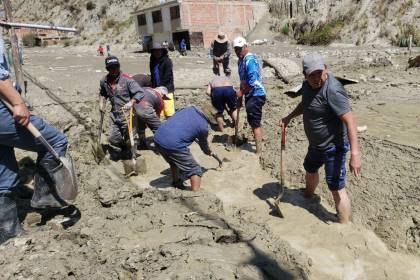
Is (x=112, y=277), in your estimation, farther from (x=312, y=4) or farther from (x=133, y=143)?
(x=312, y=4)

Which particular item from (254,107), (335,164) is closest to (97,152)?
(254,107)

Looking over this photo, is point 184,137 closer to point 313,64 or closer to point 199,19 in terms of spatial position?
point 313,64

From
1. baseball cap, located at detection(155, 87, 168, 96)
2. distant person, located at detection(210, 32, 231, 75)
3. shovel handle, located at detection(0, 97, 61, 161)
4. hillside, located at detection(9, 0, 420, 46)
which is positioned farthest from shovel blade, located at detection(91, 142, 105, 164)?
hillside, located at detection(9, 0, 420, 46)

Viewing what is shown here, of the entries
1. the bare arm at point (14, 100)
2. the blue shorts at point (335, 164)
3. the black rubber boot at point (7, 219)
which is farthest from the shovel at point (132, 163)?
the bare arm at point (14, 100)

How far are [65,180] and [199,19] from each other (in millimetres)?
35884

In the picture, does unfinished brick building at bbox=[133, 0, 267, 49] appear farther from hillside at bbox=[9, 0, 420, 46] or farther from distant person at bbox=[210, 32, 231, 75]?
distant person at bbox=[210, 32, 231, 75]

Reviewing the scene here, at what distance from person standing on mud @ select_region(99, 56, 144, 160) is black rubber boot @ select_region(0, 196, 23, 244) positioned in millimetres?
2840

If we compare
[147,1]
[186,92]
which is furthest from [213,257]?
[147,1]

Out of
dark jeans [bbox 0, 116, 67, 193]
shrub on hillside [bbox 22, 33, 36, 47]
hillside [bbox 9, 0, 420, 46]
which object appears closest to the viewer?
dark jeans [bbox 0, 116, 67, 193]

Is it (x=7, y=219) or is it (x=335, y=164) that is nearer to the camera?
(x=7, y=219)

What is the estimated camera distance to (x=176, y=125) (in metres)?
4.99

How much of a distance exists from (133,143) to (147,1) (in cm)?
5016

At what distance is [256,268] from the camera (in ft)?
10.4

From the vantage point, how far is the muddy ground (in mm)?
3133
